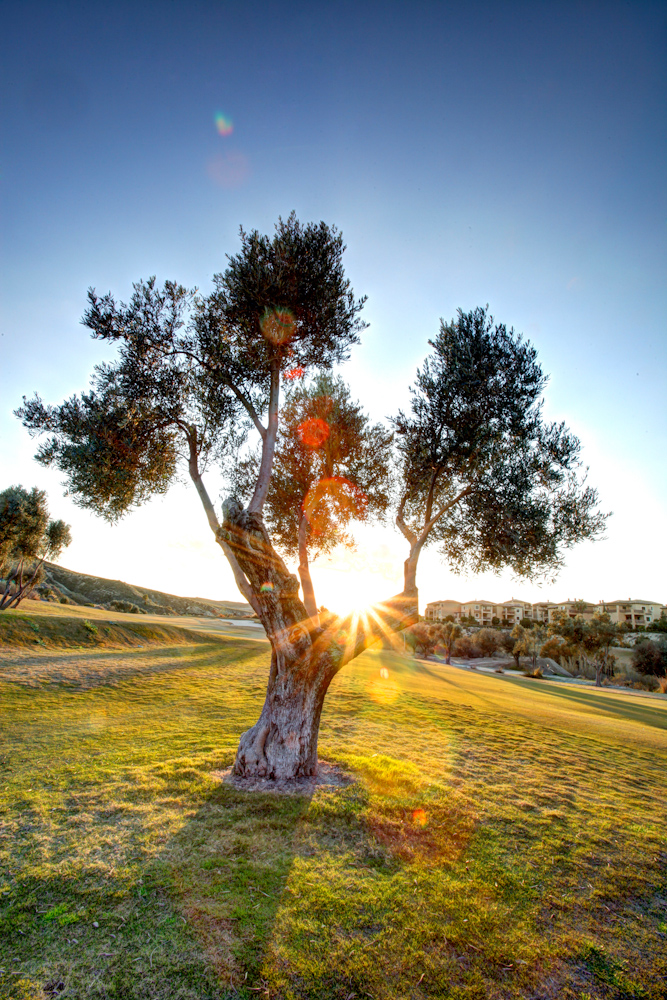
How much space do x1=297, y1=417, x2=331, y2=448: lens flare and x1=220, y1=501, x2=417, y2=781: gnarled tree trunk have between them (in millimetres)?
5147

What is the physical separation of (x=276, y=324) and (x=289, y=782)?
1018 cm

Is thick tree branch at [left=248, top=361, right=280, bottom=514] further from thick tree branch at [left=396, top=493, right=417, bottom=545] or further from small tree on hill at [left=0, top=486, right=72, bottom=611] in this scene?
small tree on hill at [left=0, top=486, right=72, bottom=611]

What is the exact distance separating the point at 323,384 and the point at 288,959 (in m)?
12.6

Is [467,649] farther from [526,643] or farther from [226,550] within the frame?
[226,550]

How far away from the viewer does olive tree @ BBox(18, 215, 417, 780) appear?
8797 mm

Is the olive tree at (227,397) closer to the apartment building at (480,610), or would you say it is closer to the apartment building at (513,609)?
the apartment building at (480,610)

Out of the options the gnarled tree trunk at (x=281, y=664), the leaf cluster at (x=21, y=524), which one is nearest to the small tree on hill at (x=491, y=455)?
the gnarled tree trunk at (x=281, y=664)

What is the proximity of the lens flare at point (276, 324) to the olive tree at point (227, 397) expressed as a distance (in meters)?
0.02

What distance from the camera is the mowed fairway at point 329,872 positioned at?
3881 millimetres

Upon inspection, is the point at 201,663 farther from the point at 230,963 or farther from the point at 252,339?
the point at 230,963

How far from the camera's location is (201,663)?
24688mm

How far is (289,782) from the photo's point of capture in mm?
8164

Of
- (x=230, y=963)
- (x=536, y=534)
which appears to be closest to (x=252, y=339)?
(x=536, y=534)

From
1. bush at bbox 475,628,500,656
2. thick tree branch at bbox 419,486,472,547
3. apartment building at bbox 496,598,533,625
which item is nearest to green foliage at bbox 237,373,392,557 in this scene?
thick tree branch at bbox 419,486,472,547
